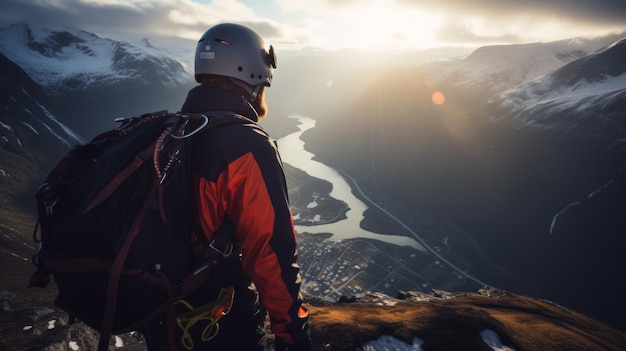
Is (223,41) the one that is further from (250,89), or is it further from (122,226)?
(122,226)

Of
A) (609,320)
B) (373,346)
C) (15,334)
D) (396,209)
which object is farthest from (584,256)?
(15,334)

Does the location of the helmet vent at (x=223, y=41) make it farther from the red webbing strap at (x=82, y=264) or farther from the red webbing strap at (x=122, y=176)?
the red webbing strap at (x=82, y=264)

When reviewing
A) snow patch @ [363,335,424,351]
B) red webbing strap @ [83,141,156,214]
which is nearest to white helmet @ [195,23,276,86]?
red webbing strap @ [83,141,156,214]

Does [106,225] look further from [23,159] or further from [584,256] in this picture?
[23,159]

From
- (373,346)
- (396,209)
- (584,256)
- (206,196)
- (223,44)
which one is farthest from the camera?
(396,209)

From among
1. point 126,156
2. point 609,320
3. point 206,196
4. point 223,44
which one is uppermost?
point 223,44

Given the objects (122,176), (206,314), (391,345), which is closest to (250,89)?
(122,176)

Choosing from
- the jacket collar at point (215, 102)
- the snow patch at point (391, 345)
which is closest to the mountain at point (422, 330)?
the snow patch at point (391, 345)
